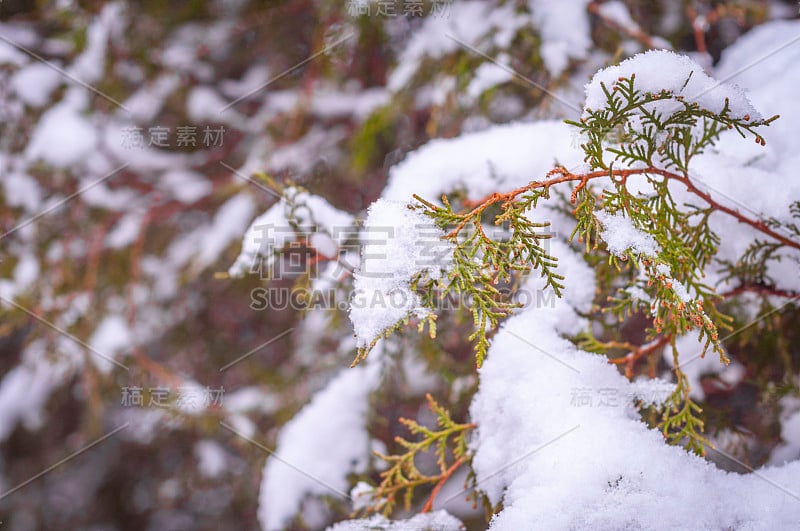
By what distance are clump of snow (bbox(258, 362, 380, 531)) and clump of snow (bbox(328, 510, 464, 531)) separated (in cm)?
46

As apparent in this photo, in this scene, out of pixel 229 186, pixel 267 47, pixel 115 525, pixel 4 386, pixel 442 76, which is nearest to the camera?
pixel 442 76

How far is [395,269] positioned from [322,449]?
116 cm

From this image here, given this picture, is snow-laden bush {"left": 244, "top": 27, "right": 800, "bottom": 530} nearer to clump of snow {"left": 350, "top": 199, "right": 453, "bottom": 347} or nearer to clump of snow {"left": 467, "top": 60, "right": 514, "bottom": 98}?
clump of snow {"left": 350, "top": 199, "right": 453, "bottom": 347}

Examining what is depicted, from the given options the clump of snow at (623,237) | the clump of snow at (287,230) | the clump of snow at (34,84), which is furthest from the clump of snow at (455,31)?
the clump of snow at (34,84)

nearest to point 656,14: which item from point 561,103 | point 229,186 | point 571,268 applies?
point 561,103

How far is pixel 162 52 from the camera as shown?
3.10 m

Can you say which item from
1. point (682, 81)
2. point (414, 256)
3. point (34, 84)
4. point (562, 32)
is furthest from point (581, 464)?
point (34, 84)

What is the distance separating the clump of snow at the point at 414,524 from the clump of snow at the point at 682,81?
1099 millimetres

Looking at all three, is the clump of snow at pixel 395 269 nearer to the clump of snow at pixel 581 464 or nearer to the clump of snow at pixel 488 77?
the clump of snow at pixel 581 464

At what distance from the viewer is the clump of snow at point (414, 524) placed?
133cm

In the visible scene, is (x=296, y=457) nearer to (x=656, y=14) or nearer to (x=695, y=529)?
(x=695, y=529)

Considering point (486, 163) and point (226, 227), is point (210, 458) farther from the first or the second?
point (486, 163)

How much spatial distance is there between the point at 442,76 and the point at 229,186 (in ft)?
4.83

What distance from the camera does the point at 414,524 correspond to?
4.42 feet
